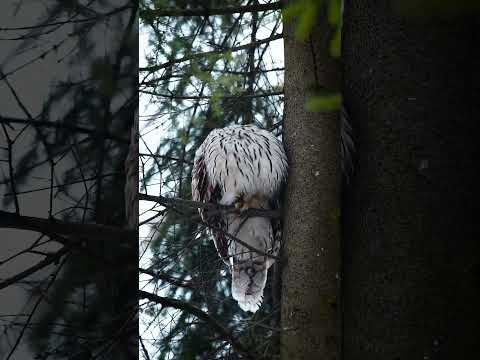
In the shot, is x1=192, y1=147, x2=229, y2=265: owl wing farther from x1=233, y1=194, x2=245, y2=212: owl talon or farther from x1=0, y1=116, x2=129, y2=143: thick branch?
x1=0, y1=116, x2=129, y2=143: thick branch

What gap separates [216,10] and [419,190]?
0.88 m

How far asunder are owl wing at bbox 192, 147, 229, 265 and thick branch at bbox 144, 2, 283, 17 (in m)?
0.40

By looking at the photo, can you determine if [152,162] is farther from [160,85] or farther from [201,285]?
[201,285]

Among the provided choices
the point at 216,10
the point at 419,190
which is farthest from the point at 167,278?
the point at 419,190

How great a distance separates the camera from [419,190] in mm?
1012

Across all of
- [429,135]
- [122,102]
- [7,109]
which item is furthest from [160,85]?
[429,135]

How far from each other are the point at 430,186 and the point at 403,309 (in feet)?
0.76

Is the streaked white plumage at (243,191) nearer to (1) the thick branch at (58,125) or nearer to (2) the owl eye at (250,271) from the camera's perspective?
(2) the owl eye at (250,271)

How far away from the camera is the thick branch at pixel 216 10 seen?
58.4 inches

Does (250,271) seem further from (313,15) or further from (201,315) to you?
(313,15)

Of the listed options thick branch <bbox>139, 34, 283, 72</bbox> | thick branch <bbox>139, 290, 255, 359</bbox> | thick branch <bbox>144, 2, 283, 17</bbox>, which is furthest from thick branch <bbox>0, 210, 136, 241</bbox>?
thick branch <bbox>144, 2, 283, 17</bbox>

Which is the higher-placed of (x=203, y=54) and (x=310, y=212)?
(x=203, y=54)

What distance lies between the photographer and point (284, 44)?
1.37 meters

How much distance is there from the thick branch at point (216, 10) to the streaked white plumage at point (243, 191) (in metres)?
0.32
